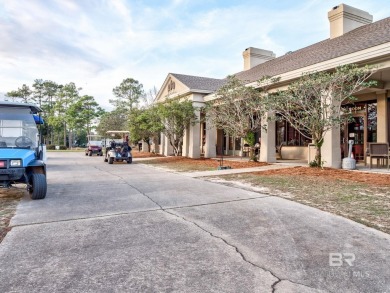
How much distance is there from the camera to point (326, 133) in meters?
11.2

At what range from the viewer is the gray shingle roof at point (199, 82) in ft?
65.1

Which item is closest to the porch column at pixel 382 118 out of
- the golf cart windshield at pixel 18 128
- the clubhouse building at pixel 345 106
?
the clubhouse building at pixel 345 106

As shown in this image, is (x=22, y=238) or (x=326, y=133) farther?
(x=326, y=133)

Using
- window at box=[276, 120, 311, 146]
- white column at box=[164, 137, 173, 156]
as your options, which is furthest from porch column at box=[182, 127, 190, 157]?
A: window at box=[276, 120, 311, 146]

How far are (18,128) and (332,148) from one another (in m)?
11.2

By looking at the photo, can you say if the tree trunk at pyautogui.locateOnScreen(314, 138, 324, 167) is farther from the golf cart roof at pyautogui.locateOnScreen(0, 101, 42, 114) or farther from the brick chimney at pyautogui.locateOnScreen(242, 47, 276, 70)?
the brick chimney at pyautogui.locateOnScreen(242, 47, 276, 70)

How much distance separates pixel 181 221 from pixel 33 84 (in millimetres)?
66239

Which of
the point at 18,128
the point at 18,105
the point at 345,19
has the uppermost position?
the point at 345,19

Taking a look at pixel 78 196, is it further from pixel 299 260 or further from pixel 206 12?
pixel 206 12

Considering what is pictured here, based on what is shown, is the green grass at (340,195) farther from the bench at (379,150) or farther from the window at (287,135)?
the window at (287,135)

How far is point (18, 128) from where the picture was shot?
665cm

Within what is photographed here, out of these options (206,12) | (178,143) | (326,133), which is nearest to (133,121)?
(178,143)

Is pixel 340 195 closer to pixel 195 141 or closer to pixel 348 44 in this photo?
pixel 348 44

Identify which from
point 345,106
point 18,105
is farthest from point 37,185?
point 345,106
